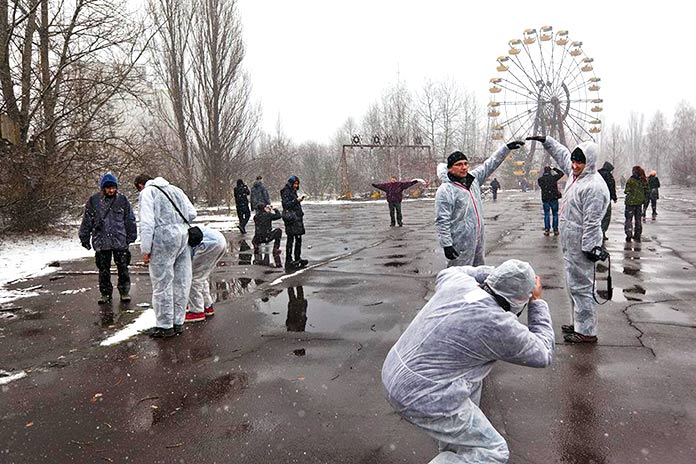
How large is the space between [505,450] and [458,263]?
2660mm

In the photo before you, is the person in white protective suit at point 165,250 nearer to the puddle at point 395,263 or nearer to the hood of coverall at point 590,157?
the hood of coverall at point 590,157

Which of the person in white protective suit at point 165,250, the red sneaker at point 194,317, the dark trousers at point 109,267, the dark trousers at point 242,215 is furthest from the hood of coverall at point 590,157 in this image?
the dark trousers at point 242,215

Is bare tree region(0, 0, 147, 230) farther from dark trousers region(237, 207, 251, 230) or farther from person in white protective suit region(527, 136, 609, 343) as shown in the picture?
person in white protective suit region(527, 136, 609, 343)

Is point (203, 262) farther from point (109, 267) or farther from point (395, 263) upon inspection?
point (395, 263)

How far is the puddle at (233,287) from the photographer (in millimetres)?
7062

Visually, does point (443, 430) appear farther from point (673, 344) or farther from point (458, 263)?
point (673, 344)

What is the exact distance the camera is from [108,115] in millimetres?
14477

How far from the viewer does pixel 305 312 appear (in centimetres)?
599

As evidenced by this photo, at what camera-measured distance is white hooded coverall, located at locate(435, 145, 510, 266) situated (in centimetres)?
462

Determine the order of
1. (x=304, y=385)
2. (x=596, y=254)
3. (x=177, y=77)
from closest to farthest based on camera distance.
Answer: (x=304, y=385), (x=596, y=254), (x=177, y=77)

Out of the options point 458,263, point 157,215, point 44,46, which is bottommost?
point 458,263

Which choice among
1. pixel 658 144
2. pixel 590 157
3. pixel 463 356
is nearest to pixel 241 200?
pixel 590 157

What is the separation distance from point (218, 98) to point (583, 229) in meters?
27.3

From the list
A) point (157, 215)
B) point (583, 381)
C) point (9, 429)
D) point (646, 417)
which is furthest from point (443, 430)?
point (157, 215)
